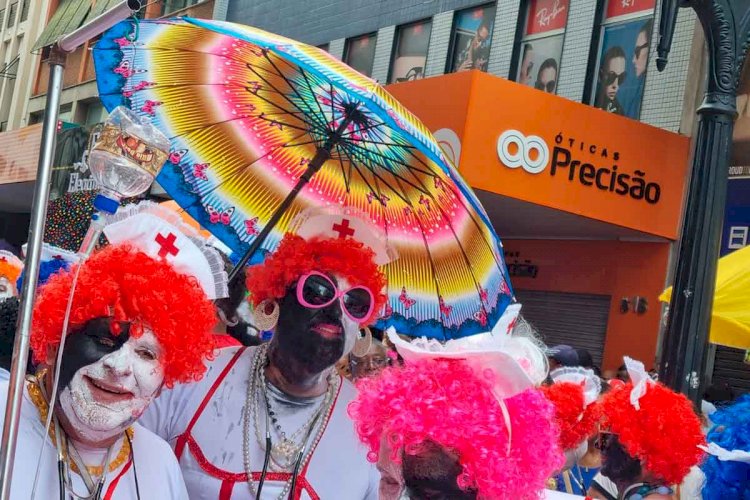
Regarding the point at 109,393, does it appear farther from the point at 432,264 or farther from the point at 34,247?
the point at 432,264

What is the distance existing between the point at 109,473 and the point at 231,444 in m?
0.52

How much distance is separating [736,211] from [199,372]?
946 centimetres

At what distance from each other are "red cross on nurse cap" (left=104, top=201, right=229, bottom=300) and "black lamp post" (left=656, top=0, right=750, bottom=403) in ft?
8.93

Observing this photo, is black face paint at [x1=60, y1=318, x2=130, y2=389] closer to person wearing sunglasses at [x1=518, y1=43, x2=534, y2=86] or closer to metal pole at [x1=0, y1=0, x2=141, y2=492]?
metal pole at [x1=0, y1=0, x2=141, y2=492]

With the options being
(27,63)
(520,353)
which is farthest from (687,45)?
(27,63)

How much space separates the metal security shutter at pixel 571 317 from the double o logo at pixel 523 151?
2475mm

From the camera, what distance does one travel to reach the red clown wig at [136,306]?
2.58m

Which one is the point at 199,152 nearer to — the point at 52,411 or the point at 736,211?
the point at 52,411

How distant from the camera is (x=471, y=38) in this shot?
1431cm

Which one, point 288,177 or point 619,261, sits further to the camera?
point 619,261

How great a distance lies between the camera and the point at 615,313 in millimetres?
11992

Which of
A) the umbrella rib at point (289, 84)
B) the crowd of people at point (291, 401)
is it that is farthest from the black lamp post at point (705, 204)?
the umbrella rib at point (289, 84)

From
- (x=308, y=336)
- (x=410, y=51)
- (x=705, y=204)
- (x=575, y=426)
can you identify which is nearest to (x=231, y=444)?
→ (x=308, y=336)

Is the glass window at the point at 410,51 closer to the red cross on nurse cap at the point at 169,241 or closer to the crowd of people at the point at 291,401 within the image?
the crowd of people at the point at 291,401
